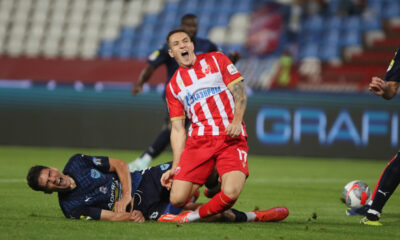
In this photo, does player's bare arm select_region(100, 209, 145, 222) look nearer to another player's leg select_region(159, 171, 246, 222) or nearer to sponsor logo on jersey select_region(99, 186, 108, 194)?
sponsor logo on jersey select_region(99, 186, 108, 194)

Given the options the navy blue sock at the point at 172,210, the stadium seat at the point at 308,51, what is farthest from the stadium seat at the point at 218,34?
the navy blue sock at the point at 172,210

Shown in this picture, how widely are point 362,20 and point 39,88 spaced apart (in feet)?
28.6

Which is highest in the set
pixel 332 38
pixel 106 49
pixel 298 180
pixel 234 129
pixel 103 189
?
pixel 332 38

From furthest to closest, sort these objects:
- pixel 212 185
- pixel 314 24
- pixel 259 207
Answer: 1. pixel 314 24
2. pixel 259 207
3. pixel 212 185

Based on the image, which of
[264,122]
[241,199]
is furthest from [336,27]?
[241,199]

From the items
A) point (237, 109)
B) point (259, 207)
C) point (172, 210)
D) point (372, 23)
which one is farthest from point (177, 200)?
point (372, 23)

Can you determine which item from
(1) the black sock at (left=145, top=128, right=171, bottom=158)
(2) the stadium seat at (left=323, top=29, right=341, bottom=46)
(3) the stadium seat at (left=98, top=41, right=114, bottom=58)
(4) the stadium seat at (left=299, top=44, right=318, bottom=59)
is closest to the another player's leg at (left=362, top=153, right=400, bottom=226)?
(1) the black sock at (left=145, top=128, right=171, bottom=158)

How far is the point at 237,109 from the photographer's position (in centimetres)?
585

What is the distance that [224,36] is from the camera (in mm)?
19562

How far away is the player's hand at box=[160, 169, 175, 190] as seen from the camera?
6.02 m

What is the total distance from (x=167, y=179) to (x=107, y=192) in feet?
1.72

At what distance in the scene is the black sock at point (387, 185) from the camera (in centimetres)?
587

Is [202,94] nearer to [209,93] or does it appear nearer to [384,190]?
[209,93]

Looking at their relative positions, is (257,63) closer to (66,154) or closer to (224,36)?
(224,36)
